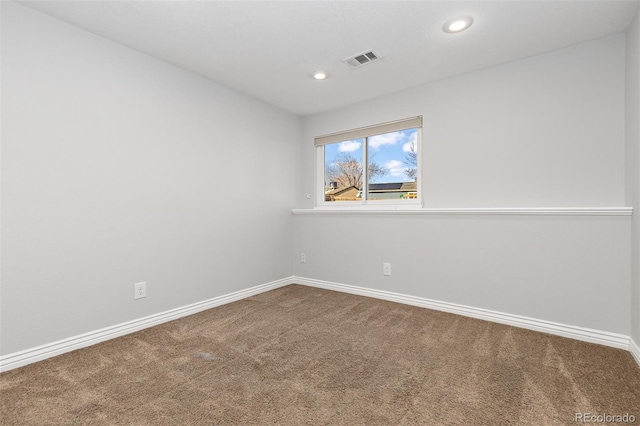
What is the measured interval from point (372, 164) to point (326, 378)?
2.47 m

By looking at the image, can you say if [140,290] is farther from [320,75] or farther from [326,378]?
[320,75]

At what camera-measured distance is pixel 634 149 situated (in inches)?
76.7

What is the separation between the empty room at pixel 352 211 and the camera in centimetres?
163

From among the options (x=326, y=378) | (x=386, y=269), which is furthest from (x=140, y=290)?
(x=386, y=269)

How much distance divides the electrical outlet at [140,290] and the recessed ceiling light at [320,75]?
2.32 metres

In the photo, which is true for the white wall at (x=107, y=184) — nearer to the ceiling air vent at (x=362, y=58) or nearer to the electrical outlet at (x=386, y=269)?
the ceiling air vent at (x=362, y=58)

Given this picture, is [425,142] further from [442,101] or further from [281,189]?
[281,189]

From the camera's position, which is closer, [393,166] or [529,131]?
[529,131]

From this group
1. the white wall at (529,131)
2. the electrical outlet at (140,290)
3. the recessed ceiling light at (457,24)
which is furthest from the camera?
the electrical outlet at (140,290)

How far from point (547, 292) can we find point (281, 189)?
2.82m

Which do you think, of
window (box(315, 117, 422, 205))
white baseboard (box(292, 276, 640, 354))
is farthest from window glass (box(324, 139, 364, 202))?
white baseboard (box(292, 276, 640, 354))

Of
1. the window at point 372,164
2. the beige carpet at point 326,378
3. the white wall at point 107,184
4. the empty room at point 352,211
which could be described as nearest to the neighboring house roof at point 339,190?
the window at point 372,164

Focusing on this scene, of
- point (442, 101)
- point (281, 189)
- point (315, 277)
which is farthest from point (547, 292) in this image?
point (281, 189)

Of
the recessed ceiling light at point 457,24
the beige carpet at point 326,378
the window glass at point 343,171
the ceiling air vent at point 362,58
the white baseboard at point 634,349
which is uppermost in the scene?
the ceiling air vent at point 362,58
